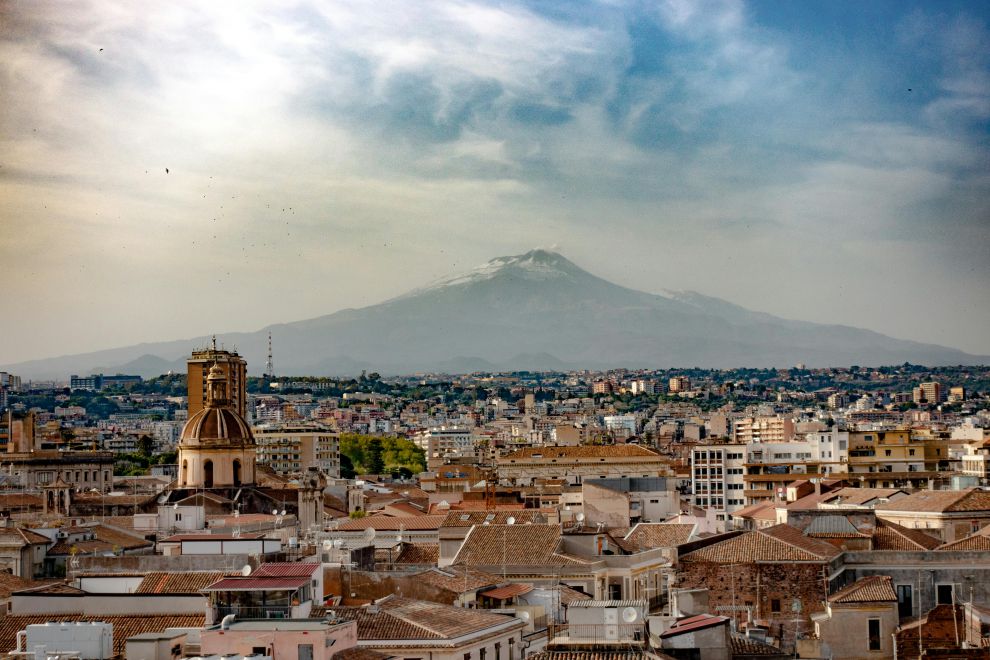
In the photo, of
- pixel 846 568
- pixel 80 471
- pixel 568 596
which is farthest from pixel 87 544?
pixel 80 471

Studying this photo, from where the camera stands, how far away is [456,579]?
27734 millimetres

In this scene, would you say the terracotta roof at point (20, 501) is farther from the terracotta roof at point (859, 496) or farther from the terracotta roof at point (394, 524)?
the terracotta roof at point (859, 496)

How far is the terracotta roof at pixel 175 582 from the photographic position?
78.8 ft

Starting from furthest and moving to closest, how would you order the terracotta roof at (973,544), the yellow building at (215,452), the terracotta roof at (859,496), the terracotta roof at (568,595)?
the yellow building at (215,452) < the terracotta roof at (859,496) < the terracotta roof at (568,595) < the terracotta roof at (973,544)

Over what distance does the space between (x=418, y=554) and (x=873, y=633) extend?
14160mm

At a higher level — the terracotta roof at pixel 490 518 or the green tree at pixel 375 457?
the terracotta roof at pixel 490 518

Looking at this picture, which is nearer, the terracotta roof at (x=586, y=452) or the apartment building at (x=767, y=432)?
the terracotta roof at (x=586, y=452)

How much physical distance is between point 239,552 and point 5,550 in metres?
12.0

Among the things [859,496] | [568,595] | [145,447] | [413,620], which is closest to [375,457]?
[145,447]

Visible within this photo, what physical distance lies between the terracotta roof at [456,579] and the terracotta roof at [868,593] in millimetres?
5406

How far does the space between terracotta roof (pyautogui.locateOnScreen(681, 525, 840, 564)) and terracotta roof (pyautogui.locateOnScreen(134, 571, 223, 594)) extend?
7.04 m

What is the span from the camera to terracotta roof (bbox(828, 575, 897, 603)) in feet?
79.1

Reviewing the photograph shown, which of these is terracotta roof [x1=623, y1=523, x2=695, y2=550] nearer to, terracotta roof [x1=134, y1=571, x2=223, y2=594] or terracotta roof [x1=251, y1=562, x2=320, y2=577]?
terracotta roof [x1=134, y1=571, x2=223, y2=594]

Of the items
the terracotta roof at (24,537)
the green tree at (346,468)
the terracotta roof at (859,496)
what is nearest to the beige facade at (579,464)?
the green tree at (346,468)
